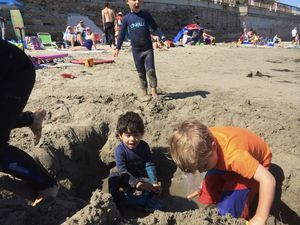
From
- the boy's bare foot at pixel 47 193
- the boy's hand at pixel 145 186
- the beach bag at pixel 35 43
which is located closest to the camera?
the boy's bare foot at pixel 47 193

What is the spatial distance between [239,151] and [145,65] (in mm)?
3559

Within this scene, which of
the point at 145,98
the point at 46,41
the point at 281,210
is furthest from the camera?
the point at 46,41

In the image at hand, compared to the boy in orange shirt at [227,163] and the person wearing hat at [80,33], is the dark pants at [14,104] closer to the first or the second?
the boy in orange shirt at [227,163]

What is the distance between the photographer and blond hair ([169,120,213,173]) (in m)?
2.43

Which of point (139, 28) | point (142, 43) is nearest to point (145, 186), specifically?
point (142, 43)

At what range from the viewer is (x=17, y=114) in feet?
8.51

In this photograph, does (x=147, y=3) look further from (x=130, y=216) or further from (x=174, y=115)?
(x=130, y=216)

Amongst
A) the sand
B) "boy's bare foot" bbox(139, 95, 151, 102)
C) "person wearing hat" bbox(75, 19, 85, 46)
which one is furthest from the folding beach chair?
"boy's bare foot" bbox(139, 95, 151, 102)

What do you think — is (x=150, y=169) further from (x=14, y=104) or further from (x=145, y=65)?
(x=145, y=65)

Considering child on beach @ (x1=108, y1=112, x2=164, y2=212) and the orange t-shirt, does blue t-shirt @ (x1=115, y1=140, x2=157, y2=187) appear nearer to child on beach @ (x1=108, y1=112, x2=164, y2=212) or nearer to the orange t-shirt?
child on beach @ (x1=108, y1=112, x2=164, y2=212)

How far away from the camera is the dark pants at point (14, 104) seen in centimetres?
247

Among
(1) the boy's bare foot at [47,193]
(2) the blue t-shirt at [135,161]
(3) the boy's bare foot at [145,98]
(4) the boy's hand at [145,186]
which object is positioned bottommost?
(4) the boy's hand at [145,186]

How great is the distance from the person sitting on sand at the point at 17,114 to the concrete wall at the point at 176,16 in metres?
13.0

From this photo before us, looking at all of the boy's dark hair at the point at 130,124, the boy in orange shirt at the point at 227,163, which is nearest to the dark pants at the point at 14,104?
the boy in orange shirt at the point at 227,163
